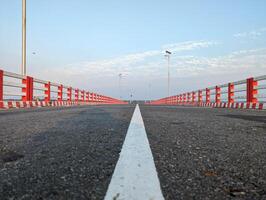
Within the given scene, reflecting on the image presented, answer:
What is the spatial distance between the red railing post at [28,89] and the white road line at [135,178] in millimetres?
12047

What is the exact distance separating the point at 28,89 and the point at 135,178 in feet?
42.9

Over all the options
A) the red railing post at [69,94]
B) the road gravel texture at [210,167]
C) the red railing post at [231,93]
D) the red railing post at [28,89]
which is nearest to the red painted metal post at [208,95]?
the red railing post at [231,93]

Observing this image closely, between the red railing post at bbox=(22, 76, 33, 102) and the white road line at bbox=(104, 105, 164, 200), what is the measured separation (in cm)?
1205

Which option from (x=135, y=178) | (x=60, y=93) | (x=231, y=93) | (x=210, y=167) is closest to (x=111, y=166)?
(x=135, y=178)

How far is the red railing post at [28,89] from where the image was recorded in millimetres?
13344

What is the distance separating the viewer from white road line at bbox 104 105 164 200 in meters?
1.35

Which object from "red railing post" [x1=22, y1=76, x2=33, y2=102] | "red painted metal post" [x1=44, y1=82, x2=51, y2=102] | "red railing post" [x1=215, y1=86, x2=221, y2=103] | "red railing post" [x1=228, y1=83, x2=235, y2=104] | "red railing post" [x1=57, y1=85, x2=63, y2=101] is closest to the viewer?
"red railing post" [x1=22, y1=76, x2=33, y2=102]

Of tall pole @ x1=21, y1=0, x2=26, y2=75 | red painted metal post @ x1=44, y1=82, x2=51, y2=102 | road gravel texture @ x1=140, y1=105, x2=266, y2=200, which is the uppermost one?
tall pole @ x1=21, y1=0, x2=26, y2=75

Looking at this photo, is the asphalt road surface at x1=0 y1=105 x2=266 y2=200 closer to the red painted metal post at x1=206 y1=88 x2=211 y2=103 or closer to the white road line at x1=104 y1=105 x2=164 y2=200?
the white road line at x1=104 y1=105 x2=164 y2=200

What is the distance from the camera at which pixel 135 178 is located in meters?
1.60

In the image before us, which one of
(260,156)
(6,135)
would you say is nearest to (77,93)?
(6,135)

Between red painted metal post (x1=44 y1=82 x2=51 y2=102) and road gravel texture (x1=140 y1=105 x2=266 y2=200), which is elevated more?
red painted metal post (x1=44 y1=82 x2=51 y2=102)

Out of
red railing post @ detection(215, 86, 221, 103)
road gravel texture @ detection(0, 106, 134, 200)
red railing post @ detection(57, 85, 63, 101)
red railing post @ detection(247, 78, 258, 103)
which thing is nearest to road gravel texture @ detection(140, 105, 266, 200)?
road gravel texture @ detection(0, 106, 134, 200)

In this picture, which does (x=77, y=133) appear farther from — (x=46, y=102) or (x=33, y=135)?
(x=46, y=102)
